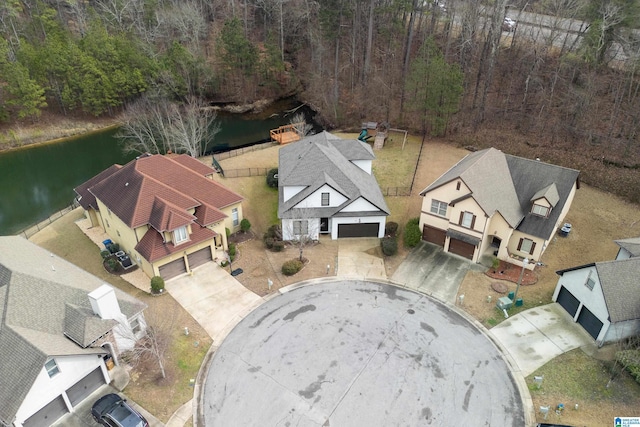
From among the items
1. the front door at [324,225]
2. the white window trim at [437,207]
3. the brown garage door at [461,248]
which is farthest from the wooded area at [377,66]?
the front door at [324,225]

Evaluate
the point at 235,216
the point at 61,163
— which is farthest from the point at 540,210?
the point at 61,163

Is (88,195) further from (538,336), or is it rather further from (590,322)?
(590,322)

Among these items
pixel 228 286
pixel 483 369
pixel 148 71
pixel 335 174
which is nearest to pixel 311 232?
pixel 335 174

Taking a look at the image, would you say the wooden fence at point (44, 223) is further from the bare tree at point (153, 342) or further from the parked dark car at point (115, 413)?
the parked dark car at point (115, 413)

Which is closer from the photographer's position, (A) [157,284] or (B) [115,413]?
(B) [115,413]

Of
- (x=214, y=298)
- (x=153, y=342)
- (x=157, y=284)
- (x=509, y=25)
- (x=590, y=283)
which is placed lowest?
(x=214, y=298)
